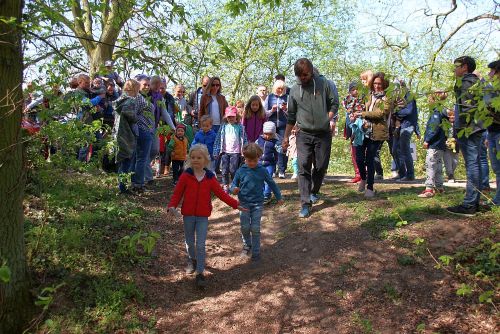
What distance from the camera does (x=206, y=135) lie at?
841 cm

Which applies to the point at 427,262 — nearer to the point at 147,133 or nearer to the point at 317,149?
the point at 317,149

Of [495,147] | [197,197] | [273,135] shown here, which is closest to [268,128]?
[273,135]

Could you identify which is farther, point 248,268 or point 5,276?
point 248,268

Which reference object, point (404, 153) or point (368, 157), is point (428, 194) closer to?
point (368, 157)

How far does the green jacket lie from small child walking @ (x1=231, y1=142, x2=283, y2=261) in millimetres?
2682

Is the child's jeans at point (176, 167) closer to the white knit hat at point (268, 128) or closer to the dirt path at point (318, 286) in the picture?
the white knit hat at point (268, 128)

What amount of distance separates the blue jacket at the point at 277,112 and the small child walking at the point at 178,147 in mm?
1913

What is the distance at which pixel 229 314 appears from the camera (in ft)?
14.6

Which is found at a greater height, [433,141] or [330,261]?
[433,141]

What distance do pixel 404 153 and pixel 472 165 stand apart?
310cm

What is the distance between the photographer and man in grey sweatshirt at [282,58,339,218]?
627 centimetres

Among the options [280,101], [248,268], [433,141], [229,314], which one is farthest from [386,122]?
[229,314]

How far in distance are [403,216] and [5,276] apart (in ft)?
16.4

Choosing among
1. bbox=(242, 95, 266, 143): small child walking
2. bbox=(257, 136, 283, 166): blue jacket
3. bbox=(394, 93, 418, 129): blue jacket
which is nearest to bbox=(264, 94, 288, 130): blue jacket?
bbox=(242, 95, 266, 143): small child walking
